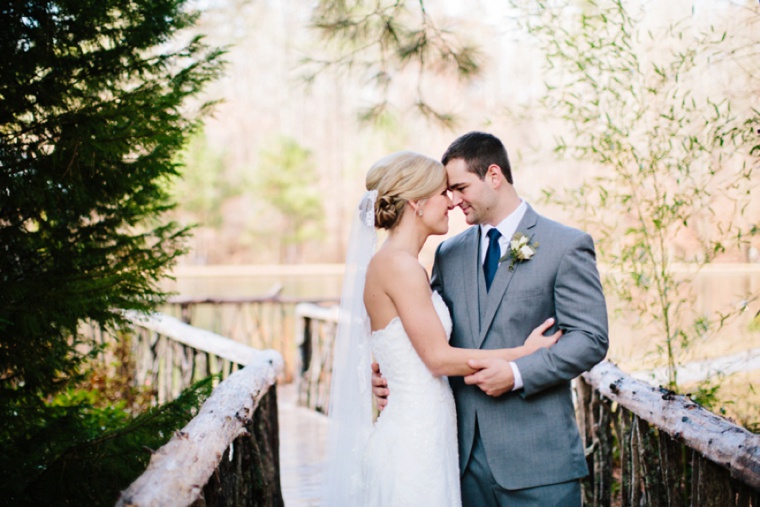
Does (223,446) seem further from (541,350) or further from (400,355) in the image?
(541,350)

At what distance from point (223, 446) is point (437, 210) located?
1.13 m

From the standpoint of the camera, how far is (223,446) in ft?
7.97

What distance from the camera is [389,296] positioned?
2.49 metres

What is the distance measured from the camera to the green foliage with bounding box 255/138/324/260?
32312mm

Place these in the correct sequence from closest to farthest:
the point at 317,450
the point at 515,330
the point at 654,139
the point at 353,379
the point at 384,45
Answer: the point at 515,330, the point at 353,379, the point at 654,139, the point at 384,45, the point at 317,450

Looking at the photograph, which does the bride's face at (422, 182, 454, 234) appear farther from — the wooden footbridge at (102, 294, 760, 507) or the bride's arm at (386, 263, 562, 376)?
the wooden footbridge at (102, 294, 760, 507)

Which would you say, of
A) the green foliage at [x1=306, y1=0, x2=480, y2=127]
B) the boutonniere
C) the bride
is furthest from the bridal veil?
the green foliage at [x1=306, y1=0, x2=480, y2=127]

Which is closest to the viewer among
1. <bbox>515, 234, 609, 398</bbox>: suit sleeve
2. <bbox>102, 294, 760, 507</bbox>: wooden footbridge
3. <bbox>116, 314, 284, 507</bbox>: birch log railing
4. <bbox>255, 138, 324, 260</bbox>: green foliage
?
<bbox>116, 314, 284, 507</bbox>: birch log railing

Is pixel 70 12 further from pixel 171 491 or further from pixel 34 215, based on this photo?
pixel 171 491

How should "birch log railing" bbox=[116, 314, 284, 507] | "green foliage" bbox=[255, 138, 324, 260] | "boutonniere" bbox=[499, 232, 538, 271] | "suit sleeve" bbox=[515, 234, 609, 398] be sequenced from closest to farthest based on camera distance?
"birch log railing" bbox=[116, 314, 284, 507]
"suit sleeve" bbox=[515, 234, 609, 398]
"boutonniere" bbox=[499, 232, 538, 271]
"green foliage" bbox=[255, 138, 324, 260]

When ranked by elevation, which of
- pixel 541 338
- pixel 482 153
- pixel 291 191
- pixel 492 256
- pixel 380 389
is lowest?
pixel 380 389

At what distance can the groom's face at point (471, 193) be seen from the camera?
255 cm

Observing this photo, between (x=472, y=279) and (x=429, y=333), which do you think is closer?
(x=429, y=333)

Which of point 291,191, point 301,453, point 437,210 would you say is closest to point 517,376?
point 437,210
